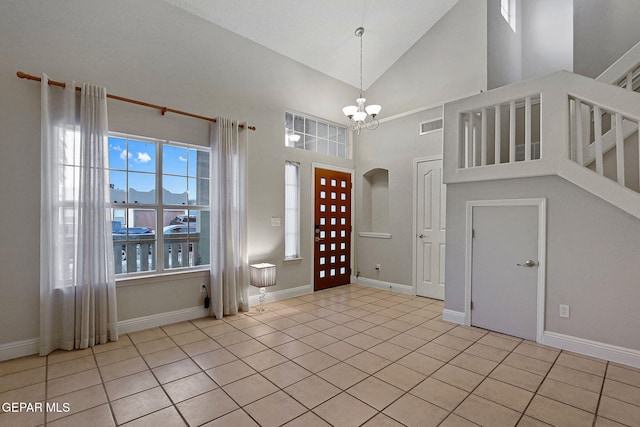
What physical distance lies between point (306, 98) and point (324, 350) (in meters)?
4.18

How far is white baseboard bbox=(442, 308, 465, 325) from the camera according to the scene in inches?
158

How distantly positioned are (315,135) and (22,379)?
4.94 m

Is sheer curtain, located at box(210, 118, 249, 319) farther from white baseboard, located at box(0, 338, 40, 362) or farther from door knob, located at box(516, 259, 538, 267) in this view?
door knob, located at box(516, 259, 538, 267)

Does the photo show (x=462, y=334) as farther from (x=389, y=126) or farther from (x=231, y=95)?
(x=231, y=95)

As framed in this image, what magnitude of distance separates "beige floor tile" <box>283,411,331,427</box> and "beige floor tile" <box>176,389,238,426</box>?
47 centimetres

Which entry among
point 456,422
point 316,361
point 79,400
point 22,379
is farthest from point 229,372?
point 456,422

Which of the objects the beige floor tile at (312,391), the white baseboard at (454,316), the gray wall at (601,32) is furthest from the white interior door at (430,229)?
the beige floor tile at (312,391)

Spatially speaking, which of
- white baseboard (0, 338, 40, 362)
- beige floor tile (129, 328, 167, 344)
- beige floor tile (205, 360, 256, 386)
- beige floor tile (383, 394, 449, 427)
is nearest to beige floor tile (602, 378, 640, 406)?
beige floor tile (383, 394, 449, 427)

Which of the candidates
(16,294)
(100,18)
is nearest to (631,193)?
(100,18)

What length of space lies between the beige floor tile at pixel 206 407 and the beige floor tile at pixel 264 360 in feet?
1.55

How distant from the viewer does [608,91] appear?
301 cm

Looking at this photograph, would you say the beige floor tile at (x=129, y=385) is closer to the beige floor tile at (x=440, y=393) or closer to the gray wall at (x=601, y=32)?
the beige floor tile at (x=440, y=393)

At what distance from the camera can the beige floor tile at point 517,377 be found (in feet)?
8.32

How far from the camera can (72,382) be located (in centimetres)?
258
